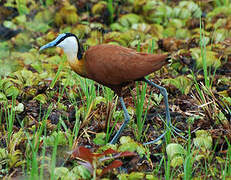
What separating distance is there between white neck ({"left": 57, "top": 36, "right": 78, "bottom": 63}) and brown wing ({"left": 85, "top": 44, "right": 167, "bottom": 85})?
0.62 ft

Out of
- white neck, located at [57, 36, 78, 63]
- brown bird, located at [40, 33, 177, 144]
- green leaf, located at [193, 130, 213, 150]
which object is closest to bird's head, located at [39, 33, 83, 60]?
white neck, located at [57, 36, 78, 63]

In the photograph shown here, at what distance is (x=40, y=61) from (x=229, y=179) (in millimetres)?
3135

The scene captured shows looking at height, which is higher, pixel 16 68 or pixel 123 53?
pixel 123 53

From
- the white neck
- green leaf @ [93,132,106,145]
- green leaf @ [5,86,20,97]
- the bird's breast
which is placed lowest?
green leaf @ [93,132,106,145]

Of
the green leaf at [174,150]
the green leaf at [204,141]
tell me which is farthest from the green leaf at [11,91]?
the green leaf at [204,141]

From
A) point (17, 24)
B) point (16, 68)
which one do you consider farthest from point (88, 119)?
point (17, 24)

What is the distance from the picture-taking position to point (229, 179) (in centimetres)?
330

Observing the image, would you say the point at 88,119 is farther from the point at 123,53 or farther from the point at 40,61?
the point at 40,61

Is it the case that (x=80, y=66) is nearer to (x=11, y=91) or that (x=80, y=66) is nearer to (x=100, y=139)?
(x=100, y=139)

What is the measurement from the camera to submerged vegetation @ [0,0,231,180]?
11.8ft

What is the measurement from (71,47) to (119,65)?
49cm

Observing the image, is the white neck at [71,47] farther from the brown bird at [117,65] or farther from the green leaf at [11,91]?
the green leaf at [11,91]

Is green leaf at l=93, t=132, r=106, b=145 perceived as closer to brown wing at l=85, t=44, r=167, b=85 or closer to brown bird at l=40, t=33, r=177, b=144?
brown bird at l=40, t=33, r=177, b=144

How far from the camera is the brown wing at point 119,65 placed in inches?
152
